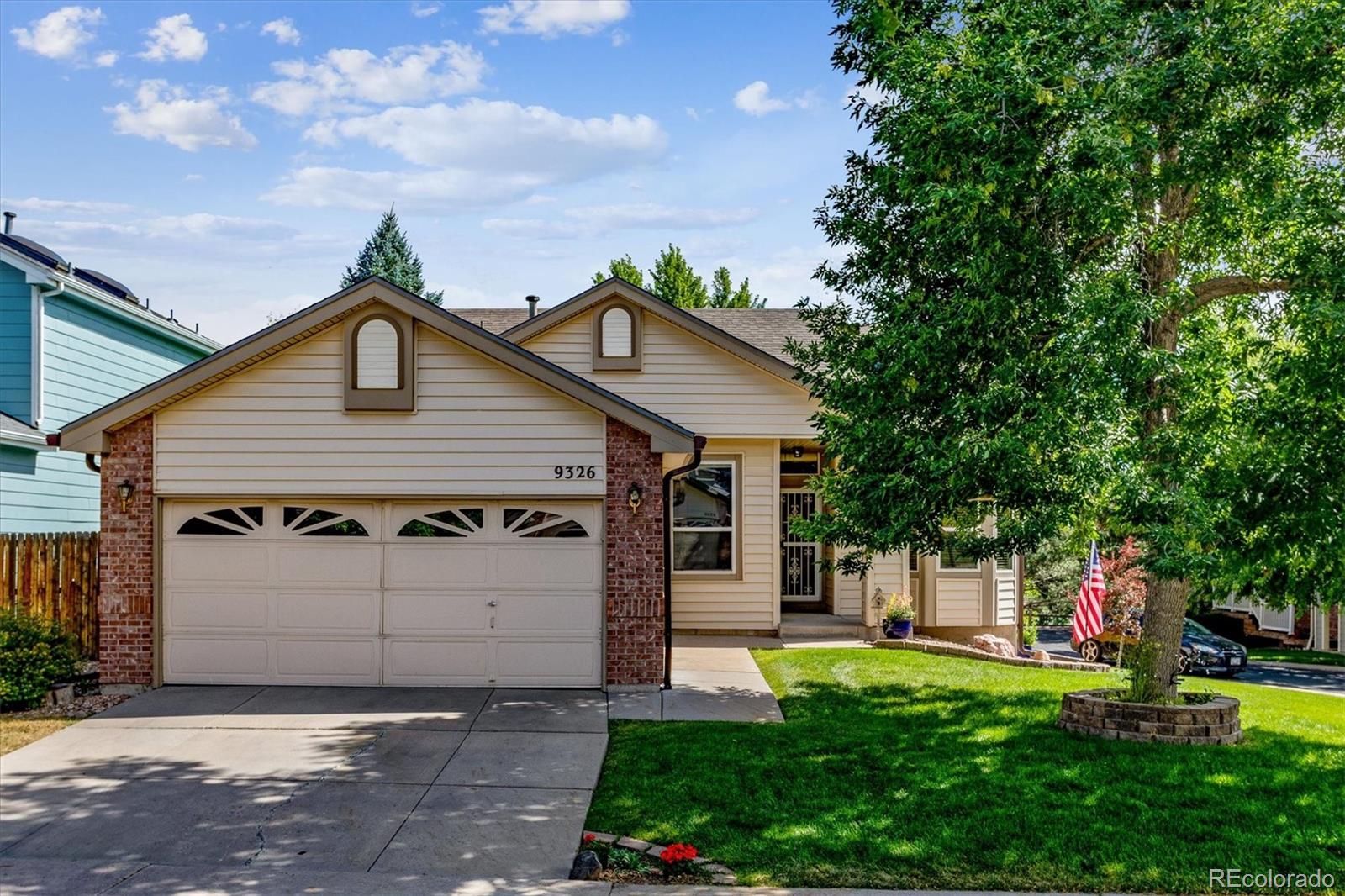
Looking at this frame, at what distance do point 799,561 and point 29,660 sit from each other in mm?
12324

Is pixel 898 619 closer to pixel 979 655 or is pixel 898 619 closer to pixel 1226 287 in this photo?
pixel 979 655

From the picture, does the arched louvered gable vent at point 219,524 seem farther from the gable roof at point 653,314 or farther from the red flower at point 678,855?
the red flower at point 678,855

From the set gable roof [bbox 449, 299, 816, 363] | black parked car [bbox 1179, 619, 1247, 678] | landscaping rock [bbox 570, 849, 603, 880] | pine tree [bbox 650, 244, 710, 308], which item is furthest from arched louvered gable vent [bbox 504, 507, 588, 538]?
pine tree [bbox 650, 244, 710, 308]

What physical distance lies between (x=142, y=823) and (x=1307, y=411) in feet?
33.4

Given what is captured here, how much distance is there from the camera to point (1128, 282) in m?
8.94

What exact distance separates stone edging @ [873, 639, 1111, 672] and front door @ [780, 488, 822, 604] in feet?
9.01

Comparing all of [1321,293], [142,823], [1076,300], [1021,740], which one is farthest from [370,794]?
[1321,293]

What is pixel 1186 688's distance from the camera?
1314 centimetres

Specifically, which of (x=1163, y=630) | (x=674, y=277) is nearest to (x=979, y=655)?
(x=1163, y=630)

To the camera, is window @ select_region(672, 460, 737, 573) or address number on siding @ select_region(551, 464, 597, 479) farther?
window @ select_region(672, 460, 737, 573)

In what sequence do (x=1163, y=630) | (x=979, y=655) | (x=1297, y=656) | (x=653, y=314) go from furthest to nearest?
(x=1297, y=656)
(x=653, y=314)
(x=979, y=655)
(x=1163, y=630)

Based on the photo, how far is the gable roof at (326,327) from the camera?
35.9 ft

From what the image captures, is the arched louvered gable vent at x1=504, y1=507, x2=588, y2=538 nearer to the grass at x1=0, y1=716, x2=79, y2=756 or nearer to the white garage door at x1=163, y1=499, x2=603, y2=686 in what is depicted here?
the white garage door at x1=163, y1=499, x2=603, y2=686

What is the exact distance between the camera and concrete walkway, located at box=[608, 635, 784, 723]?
10.2m
